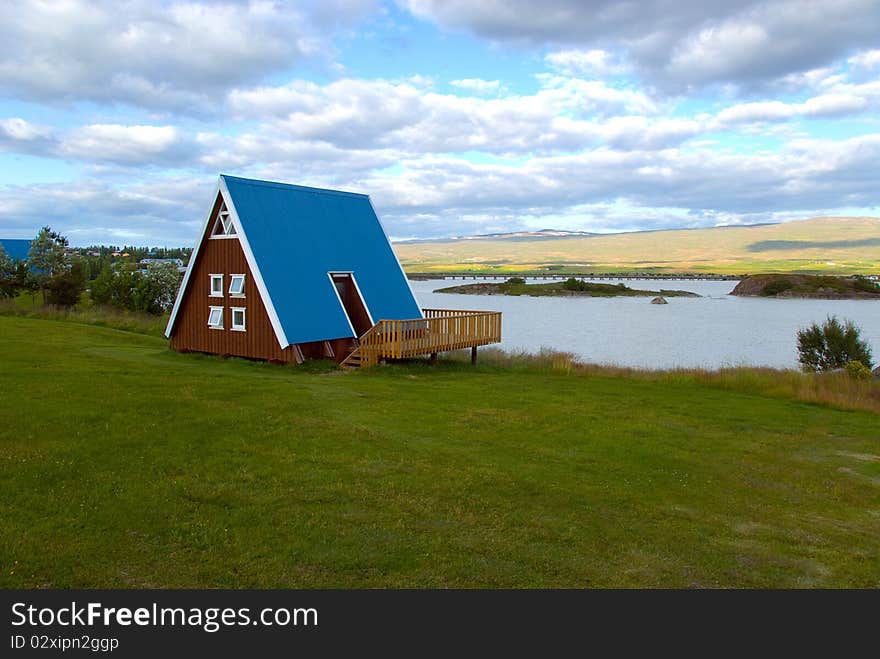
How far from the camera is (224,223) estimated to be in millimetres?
25531

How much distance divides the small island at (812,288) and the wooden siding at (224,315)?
104 m

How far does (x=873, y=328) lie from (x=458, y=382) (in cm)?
5510

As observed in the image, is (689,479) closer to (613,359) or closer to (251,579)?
(251,579)

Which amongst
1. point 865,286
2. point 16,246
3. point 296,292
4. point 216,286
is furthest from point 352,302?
point 865,286

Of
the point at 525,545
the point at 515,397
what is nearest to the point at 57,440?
the point at 525,545

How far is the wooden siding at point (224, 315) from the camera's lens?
2447 cm

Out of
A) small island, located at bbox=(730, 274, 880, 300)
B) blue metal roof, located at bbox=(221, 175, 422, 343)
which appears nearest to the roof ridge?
blue metal roof, located at bbox=(221, 175, 422, 343)

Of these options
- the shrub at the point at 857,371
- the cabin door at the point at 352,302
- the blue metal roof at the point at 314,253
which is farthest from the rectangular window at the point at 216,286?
the shrub at the point at 857,371

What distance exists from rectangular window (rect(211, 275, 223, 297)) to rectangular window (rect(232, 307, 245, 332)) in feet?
3.18

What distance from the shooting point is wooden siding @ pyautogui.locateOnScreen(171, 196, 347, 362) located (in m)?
24.5

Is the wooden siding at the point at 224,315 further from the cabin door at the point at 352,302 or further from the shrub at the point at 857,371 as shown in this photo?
the shrub at the point at 857,371

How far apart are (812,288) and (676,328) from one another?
63913 millimetres

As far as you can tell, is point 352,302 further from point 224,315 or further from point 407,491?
point 407,491

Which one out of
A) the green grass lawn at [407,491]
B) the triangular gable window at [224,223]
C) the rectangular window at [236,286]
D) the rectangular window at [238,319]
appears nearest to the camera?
the green grass lawn at [407,491]
